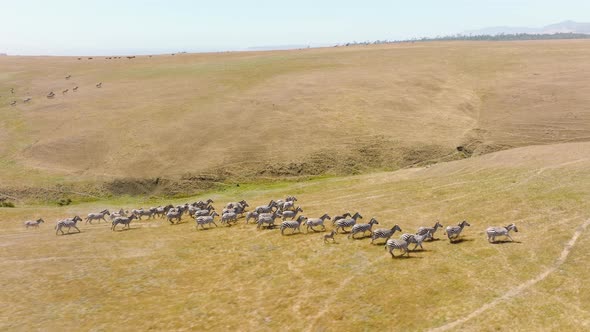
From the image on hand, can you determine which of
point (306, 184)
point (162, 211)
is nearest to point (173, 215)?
point (162, 211)

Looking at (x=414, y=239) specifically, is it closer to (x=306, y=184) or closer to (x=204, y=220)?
(x=204, y=220)

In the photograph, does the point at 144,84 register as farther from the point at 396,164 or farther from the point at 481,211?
the point at 481,211

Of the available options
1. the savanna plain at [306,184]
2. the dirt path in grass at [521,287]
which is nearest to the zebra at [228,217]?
the savanna plain at [306,184]

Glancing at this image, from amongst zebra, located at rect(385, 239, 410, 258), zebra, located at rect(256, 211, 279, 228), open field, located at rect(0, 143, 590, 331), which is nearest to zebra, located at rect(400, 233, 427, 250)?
zebra, located at rect(385, 239, 410, 258)

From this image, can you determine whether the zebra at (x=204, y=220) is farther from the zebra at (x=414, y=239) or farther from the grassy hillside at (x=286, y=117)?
the grassy hillside at (x=286, y=117)

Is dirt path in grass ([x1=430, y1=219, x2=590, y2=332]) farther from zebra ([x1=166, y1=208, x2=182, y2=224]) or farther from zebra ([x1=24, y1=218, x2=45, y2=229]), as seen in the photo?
zebra ([x1=24, y1=218, x2=45, y2=229])

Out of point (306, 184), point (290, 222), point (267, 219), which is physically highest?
point (290, 222)
